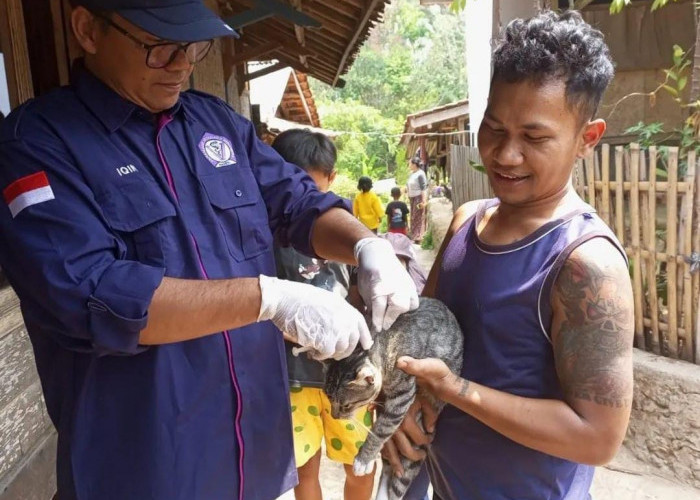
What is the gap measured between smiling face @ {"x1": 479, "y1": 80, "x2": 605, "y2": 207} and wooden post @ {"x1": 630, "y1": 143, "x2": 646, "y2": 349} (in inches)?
122

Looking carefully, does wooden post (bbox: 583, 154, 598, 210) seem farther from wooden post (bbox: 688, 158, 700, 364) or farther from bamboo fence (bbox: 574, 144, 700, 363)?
wooden post (bbox: 688, 158, 700, 364)

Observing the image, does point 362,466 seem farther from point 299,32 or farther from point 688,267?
point 299,32

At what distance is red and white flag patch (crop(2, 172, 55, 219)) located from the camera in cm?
141

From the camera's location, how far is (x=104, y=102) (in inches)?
65.3

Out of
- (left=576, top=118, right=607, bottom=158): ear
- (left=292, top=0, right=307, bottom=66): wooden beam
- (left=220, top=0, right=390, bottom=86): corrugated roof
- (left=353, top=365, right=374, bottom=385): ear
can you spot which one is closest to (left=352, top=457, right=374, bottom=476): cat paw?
(left=353, top=365, right=374, bottom=385): ear

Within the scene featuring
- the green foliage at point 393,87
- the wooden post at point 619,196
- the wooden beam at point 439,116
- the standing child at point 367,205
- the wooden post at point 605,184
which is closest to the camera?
the wooden post at point 619,196

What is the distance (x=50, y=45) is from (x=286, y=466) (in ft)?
7.53

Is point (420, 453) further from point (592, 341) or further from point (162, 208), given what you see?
point (162, 208)

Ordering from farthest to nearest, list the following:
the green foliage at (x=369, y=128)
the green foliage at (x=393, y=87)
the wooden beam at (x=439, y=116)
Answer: the green foliage at (x=369, y=128), the green foliage at (x=393, y=87), the wooden beam at (x=439, y=116)

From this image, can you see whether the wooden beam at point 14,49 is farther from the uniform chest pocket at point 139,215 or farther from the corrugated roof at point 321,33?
the corrugated roof at point 321,33

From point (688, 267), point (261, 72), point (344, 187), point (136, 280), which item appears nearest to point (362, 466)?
A: point (136, 280)

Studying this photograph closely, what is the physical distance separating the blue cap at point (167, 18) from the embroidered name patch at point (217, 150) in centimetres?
33

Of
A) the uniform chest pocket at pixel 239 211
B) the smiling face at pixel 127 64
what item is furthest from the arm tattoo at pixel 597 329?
the smiling face at pixel 127 64

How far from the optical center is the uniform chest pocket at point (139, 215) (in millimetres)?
1541
